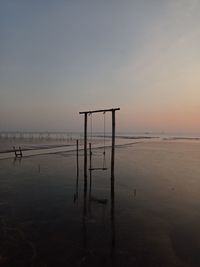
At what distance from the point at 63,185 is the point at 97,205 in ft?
17.3

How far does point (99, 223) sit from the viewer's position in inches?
471

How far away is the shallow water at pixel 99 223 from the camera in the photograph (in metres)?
8.99

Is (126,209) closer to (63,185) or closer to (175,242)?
(175,242)

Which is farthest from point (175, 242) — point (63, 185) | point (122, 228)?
point (63, 185)

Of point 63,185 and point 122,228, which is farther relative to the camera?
point 63,185

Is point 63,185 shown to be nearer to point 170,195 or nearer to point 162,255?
point 170,195

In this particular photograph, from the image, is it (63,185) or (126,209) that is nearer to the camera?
(126,209)

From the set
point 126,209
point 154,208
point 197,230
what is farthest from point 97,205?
point 197,230

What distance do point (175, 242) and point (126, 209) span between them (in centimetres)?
412

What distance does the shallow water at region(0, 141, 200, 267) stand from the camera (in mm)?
8992

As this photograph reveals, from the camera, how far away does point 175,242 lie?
10234 mm

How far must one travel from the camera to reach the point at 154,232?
36.7ft

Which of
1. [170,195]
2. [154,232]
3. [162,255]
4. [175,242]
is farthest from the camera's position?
[170,195]

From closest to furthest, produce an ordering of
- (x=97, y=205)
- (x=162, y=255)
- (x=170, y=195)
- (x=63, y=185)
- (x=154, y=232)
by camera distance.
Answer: (x=162, y=255) → (x=154, y=232) → (x=97, y=205) → (x=170, y=195) → (x=63, y=185)
